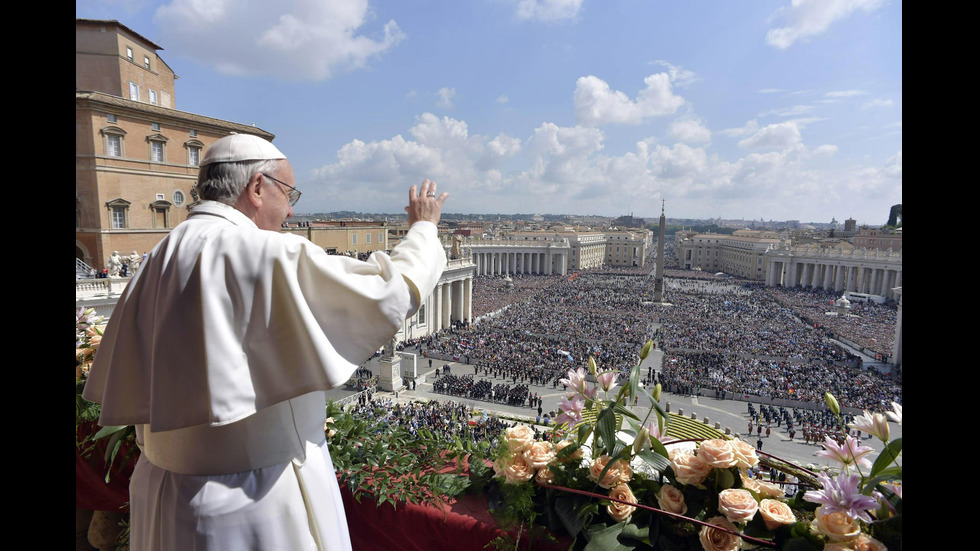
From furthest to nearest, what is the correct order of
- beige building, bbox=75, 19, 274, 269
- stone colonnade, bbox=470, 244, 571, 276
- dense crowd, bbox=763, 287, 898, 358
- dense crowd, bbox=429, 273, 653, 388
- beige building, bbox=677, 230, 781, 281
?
beige building, bbox=677, 230, 781, 281 → stone colonnade, bbox=470, 244, 571, 276 → dense crowd, bbox=763, 287, 898, 358 → dense crowd, bbox=429, 273, 653, 388 → beige building, bbox=75, 19, 274, 269

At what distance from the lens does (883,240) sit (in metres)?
74.8

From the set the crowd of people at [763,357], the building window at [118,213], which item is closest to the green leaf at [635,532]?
the crowd of people at [763,357]

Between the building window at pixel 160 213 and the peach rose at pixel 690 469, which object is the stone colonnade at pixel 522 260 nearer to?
the building window at pixel 160 213

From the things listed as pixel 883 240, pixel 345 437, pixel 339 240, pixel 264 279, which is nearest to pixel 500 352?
pixel 339 240

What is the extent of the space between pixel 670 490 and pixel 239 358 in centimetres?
173

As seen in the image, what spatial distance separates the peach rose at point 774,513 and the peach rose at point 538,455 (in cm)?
88

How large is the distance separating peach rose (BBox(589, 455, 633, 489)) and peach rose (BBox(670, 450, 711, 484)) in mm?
203

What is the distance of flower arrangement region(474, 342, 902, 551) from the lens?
1.73 metres

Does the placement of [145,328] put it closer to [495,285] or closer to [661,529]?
[661,529]

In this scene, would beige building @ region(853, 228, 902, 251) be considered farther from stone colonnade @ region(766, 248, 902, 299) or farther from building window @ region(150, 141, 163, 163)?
building window @ region(150, 141, 163, 163)

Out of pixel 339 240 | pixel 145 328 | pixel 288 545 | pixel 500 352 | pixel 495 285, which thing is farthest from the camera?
pixel 495 285

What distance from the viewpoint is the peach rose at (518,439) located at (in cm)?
243

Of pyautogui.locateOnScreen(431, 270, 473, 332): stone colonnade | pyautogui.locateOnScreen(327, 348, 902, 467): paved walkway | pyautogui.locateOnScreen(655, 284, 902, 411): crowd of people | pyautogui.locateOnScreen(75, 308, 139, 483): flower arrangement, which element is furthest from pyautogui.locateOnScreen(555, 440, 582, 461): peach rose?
pyautogui.locateOnScreen(431, 270, 473, 332): stone colonnade
